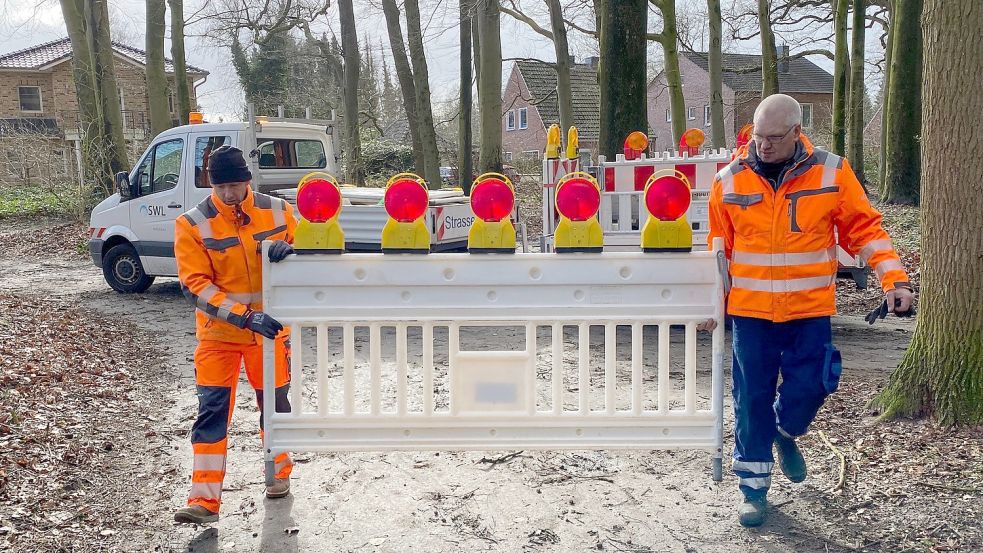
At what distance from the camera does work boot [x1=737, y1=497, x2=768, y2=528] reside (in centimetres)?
402

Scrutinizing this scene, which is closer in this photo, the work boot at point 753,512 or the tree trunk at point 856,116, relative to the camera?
the work boot at point 753,512

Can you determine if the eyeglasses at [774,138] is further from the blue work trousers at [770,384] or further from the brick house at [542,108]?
the brick house at [542,108]

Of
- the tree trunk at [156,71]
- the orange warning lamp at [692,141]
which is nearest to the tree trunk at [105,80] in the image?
Result: the tree trunk at [156,71]

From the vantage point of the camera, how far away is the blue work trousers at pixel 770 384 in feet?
13.0

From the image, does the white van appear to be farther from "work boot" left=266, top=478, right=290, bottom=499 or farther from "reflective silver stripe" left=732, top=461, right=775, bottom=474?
"reflective silver stripe" left=732, top=461, right=775, bottom=474

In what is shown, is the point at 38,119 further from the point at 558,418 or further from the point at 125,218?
the point at 558,418

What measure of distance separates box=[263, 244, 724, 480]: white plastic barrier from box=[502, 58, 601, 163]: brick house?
32772 mm

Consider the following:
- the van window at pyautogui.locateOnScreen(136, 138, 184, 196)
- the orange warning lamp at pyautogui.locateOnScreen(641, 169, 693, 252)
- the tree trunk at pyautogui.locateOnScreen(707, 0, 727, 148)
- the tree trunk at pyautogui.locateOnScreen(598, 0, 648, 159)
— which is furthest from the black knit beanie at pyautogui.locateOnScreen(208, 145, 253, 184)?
the tree trunk at pyautogui.locateOnScreen(707, 0, 727, 148)

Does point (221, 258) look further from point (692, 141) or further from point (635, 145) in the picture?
point (692, 141)

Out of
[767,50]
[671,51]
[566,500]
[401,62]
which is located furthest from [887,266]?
[401,62]

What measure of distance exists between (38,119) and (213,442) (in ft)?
148

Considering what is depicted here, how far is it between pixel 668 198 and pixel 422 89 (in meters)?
17.9

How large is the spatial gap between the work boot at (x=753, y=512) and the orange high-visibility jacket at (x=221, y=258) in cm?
249

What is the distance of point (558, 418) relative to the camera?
155 inches
